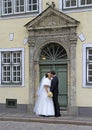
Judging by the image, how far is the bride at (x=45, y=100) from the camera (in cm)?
1788

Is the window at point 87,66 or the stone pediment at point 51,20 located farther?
the stone pediment at point 51,20

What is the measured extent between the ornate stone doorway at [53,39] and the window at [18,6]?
817 millimetres

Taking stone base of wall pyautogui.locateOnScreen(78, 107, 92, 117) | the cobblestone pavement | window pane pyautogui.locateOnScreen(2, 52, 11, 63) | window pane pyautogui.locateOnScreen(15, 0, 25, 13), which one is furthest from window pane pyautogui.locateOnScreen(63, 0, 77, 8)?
the cobblestone pavement

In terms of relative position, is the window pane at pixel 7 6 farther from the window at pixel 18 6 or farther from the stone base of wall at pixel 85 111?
the stone base of wall at pixel 85 111

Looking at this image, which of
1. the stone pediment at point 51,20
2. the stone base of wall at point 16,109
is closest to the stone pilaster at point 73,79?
the stone pediment at point 51,20

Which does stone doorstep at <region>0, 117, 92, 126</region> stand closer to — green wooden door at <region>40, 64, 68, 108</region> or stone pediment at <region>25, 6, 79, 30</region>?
green wooden door at <region>40, 64, 68, 108</region>

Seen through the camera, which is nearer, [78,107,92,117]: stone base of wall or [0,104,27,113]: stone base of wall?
[78,107,92,117]: stone base of wall

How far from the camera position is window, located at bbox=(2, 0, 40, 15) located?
65.5 ft

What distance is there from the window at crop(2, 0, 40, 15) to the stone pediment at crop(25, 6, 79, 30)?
681mm

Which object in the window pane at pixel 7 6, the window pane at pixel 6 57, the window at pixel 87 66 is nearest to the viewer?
the window at pixel 87 66

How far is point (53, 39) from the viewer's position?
62.7 feet

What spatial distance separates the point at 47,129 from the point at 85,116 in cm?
380

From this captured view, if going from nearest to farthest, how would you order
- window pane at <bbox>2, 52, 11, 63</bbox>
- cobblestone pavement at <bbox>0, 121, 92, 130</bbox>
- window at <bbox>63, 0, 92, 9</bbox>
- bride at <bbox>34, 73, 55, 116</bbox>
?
cobblestone pavement at <bbox>0, 121, 92, 130</bbox>, bride at <bbox>34, 73, 55, 116</bbox>, window at <bbox>63, 0, 92, 9</bbox>, window pane at <bbox>2, 52, 11, 63</bbox>

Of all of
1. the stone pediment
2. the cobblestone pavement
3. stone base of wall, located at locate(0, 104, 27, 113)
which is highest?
the stone pediment
